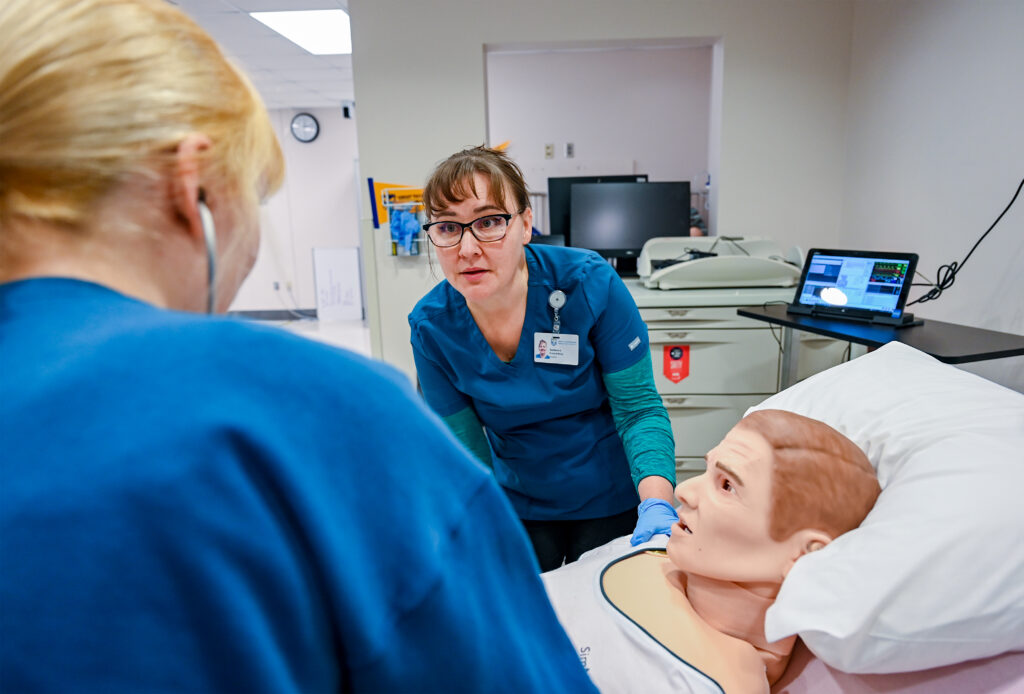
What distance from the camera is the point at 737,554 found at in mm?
912

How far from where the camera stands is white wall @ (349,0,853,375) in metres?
3.38

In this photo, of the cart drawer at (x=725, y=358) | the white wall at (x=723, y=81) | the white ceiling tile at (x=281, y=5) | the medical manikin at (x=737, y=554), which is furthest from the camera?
the white ceiling tile at (x=281, y=5)

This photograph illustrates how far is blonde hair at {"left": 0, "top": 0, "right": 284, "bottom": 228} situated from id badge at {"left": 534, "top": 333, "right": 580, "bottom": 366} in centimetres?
101

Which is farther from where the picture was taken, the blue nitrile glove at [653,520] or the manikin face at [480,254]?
the manikin face at [480,254]

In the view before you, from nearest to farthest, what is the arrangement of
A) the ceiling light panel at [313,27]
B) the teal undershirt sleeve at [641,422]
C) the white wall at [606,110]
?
the teal undershirt sleeve at [641,422], the ceiling light panel at [313,27], the white wall at [606,110]

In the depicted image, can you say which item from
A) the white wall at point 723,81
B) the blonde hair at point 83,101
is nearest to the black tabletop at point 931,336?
the white wall at point 723,81

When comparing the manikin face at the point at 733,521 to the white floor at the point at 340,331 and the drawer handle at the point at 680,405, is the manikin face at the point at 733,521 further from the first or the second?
the white floor at the point at 340,331

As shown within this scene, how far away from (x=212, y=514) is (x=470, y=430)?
1.14 metres

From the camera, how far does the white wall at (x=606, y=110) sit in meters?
5.57

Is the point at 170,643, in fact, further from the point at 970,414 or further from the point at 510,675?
the point at 970,414

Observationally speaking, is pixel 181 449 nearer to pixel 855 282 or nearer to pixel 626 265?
pixel 855 282

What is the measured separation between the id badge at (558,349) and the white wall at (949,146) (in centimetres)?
166

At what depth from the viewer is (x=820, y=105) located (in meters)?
3.42

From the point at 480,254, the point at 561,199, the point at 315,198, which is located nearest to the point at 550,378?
the point at 480,254
